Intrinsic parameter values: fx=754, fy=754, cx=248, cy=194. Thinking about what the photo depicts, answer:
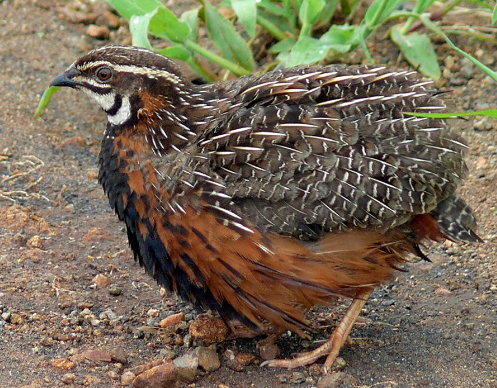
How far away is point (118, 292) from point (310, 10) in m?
2.98

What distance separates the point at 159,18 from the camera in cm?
632

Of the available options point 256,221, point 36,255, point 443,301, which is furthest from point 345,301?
point 36,255

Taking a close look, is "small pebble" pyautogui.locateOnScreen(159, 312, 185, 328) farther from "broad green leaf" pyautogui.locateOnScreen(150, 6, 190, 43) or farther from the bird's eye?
"broad green leaf" pyautogui.locateOnScreen(150, 6, 190, 43)

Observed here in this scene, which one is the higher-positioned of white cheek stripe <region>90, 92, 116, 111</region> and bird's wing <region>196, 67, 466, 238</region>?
white cheek stripe <region>90, 92, 116, 111</region>

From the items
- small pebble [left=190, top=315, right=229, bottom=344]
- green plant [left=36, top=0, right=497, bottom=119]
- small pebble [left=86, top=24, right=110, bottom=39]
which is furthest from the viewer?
small pebble [left=86, top=24, right=110, bottom=39]

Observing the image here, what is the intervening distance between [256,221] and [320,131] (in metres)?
0.66

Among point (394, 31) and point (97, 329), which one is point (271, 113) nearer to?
point (97, 329)

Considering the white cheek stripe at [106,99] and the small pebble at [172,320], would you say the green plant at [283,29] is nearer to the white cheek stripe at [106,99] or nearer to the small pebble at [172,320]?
the white cheek stripe at [106,99]

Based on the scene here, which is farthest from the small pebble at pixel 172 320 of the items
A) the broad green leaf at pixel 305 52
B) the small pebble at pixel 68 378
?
the broad green leaf at pixel 305 52

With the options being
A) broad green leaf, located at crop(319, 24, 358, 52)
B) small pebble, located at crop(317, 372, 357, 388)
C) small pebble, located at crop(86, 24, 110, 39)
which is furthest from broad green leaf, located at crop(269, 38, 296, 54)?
small pebble, located at crop(317, 372, 357, 388)

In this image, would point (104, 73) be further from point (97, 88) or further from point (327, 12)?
point (327, 12)

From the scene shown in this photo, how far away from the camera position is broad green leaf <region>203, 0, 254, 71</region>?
6977 mm

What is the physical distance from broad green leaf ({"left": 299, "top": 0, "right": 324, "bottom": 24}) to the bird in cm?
181

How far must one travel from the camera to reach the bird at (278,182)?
4.39 metres
